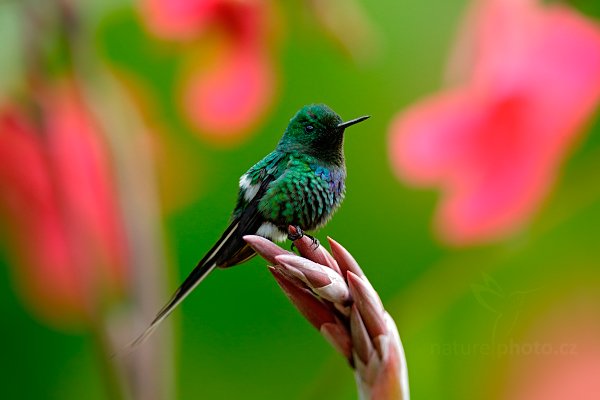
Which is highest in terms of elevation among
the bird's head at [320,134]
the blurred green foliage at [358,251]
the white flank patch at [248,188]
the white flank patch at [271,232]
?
the bird's head at [320,134]

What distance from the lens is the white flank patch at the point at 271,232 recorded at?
322 mm

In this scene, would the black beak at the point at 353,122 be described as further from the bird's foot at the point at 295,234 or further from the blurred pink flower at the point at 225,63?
the blurred pink flower at the point at 225,63

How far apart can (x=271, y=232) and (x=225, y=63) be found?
1.56 feet

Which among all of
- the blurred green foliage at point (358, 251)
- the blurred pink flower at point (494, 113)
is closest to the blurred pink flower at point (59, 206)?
the blurred green foliage at point (358, 251)

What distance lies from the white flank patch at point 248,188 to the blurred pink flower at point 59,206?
391 mm

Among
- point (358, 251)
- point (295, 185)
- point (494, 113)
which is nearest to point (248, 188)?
point (295, 185)

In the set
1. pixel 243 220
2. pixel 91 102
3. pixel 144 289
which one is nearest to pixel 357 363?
pixel 243 220

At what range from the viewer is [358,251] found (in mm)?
693

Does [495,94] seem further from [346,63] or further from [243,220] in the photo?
[243,220]

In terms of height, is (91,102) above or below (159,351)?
above

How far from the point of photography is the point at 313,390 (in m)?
0.75

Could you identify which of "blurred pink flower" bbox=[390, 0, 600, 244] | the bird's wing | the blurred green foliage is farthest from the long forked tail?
"blurred pink flower" bbox=[390, 0, 600, 244]

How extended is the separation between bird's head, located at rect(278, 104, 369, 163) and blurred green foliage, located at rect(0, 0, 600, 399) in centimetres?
37

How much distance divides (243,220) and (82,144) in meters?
0.48
